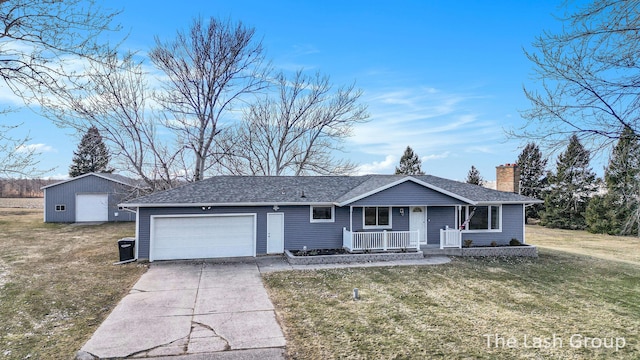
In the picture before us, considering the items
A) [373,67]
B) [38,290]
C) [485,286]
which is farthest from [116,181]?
[485,286]

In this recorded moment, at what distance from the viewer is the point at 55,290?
9.93 m

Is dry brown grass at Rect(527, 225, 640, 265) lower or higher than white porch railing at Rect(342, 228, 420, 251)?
lower

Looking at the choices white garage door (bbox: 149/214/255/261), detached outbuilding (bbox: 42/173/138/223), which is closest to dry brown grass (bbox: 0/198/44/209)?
detached outbuilding (bbox: 42/173/138/223)

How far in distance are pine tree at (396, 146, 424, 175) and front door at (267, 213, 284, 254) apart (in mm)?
25854

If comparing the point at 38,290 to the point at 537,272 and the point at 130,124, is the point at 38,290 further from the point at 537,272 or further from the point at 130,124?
the point at 537,272

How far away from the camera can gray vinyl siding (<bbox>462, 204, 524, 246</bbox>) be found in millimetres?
16781

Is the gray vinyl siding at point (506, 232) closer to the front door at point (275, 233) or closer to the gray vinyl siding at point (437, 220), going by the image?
the gray vinyl siding at point (437, 220)

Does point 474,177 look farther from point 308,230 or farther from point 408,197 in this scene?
point 308,230

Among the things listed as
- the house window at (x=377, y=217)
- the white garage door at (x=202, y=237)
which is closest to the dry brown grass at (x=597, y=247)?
the house window at (x=377, y=217)

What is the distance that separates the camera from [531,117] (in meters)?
5.31

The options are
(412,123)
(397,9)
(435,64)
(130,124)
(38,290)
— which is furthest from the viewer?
(130,124)

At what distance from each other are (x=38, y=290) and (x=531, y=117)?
12.2 meters

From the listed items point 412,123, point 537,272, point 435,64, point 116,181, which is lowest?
point 537,272

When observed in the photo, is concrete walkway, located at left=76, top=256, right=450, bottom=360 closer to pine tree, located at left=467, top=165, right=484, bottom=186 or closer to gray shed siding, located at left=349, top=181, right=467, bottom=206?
gray shed siding, located at left=349, top=181, right=467, bottom=206
